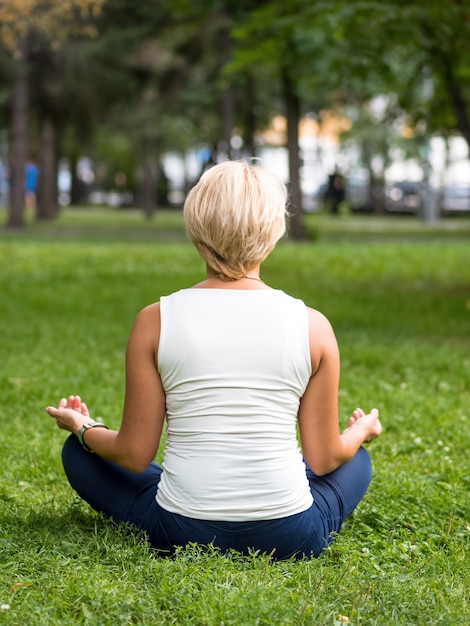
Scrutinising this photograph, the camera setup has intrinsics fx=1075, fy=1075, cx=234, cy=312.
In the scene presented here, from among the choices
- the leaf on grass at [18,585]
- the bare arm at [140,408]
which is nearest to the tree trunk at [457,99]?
the bare arm at [140,408]

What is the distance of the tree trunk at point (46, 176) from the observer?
31.5 metres

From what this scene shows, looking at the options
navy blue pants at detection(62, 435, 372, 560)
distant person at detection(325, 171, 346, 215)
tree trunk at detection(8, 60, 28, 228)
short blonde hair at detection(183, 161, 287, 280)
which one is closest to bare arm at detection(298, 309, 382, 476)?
navy blue pants at detection(62, 435, 372, 560)

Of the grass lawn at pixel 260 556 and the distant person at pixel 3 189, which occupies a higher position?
the distant person at pixel 3 189

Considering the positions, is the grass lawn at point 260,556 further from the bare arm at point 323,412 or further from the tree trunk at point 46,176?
the tree trunk at point 46,176

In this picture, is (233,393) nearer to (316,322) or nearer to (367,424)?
(316,322)

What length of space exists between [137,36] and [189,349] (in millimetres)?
22551

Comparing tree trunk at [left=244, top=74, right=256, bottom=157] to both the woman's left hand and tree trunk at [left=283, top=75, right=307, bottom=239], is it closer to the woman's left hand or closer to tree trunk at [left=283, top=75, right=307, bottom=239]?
tree trunk at [left=283, top=75, right=307, bottom=239]

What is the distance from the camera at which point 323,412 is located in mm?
3521

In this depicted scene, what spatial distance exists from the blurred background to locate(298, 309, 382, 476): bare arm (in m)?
0.89

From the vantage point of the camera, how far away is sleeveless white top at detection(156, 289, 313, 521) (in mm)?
3363

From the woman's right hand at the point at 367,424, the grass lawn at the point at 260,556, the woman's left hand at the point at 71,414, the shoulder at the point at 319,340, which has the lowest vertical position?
the grass lawn at the point at 260,556

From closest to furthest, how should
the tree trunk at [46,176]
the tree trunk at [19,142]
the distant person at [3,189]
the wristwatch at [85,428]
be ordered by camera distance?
the wristwatch at [85,428] < the tree trunk at [19,142] < the tree trunk at [46,176] < the distant person at [3,189]

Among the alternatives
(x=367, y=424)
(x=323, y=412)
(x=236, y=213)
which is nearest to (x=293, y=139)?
(x=367, y=424)

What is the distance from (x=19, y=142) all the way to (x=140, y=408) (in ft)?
75.4
